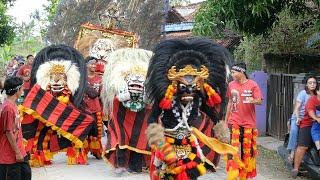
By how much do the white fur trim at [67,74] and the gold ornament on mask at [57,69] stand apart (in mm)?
57

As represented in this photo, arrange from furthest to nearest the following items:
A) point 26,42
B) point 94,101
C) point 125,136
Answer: point 26,42, point 94,101, point 125,136

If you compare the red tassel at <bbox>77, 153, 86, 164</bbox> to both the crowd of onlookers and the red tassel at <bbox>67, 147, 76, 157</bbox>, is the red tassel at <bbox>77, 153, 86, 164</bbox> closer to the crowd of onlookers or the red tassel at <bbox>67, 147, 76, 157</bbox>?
the red tassel at <bbox>67, 147, 76, 157</bbox>

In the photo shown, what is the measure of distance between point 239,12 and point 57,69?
3091mm

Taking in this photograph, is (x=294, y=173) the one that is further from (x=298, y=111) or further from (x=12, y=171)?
(x=12, y=171)

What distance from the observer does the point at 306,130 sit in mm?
8516

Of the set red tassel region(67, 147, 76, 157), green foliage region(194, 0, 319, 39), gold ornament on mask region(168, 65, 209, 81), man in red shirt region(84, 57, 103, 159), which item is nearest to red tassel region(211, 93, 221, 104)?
gold ornament on mask region(168, 65, 209, 81)

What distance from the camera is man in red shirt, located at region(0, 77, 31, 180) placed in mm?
5910

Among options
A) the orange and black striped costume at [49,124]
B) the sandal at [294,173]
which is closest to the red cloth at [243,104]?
the sandal at [294,173]

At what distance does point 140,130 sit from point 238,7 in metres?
2.55

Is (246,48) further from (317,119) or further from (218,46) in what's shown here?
(218,46)

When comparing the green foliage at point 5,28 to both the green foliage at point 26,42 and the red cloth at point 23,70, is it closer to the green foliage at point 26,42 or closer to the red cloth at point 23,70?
the red cloth at point 23,70

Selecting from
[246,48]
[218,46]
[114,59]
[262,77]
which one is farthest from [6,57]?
[218,46]

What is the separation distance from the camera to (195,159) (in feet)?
21.0

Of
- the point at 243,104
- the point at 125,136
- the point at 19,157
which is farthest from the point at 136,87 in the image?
the point at 19,157
